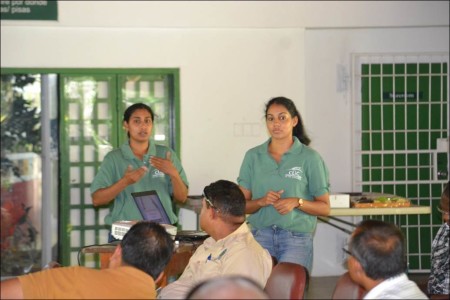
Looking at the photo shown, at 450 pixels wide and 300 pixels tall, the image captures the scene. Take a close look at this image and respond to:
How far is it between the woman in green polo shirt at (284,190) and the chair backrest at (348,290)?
4.89ft

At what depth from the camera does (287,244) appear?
204 inches

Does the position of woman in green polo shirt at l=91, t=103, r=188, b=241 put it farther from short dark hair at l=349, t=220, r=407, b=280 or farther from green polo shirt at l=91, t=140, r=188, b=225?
short dark hair at l=349, t=220, r=407, b=280

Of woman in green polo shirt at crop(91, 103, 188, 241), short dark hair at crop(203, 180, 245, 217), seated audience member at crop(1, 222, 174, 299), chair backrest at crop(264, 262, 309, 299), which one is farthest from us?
woman in green polo shirt at crop(91, 103, 188, 241)

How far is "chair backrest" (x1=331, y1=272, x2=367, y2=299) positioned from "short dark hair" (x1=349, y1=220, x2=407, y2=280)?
38 centimetres

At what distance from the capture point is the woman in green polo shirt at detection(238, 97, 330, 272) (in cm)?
518

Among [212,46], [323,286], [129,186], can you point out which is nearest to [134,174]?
[129,186]

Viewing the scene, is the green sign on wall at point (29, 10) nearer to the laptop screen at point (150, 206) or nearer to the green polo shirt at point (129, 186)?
the green polo shirt at point (129, 186)

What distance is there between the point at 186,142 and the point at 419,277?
2.99m

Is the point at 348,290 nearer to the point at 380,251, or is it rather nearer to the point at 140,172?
the point at 380,251

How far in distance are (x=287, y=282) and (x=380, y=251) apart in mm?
673

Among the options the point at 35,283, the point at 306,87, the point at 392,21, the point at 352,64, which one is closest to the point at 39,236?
the point at 306,87

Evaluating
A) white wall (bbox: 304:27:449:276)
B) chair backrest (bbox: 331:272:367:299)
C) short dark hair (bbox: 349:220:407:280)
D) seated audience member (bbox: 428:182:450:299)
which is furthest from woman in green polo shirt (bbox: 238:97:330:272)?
white wall (bbox: 304:27:449:276)

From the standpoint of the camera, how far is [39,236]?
854 centimetres

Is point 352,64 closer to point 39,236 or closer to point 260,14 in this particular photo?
point 260,14
